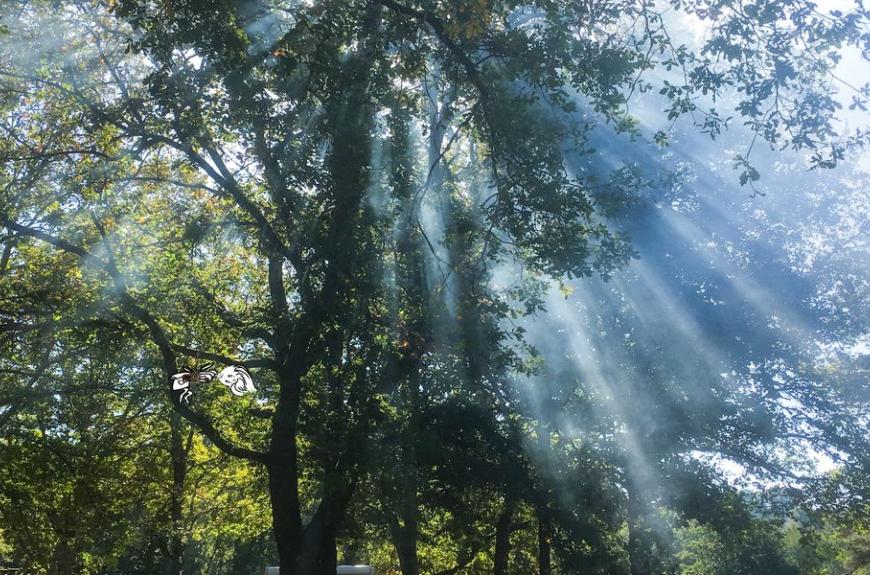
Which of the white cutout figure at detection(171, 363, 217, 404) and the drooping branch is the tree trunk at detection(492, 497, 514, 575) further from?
the white cutout figure at detection(171, 363, 217, 404)

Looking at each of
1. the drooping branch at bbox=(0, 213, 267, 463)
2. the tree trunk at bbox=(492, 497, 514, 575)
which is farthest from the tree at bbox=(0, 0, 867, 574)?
the tree trunk at bbox=(492, 497, 514, 575)

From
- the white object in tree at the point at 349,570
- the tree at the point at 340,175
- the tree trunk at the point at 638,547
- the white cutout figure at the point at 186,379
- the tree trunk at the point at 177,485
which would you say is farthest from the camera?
the tree trunk at the point at 177,485

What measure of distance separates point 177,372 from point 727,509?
12590 mm

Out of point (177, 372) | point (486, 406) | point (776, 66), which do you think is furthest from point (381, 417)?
point (776, 66)

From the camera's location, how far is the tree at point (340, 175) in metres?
8.05

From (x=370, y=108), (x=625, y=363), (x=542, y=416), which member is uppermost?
(x=370, y=108)

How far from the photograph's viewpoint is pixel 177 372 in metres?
11.8

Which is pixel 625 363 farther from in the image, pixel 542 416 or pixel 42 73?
pixel 42 73

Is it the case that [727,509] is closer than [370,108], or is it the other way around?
[370,108]

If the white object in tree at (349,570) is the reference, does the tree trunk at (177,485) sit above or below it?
above

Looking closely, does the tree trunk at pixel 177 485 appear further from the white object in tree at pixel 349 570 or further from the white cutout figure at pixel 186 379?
the white cutout figure at pixel 186 379

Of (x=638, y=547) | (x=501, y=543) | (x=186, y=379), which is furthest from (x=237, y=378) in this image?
(x=638, y=547)

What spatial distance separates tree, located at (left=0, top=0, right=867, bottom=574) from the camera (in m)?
8.05

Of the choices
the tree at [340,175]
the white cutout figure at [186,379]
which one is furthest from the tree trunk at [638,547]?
the white cutout figure at [186,379]
